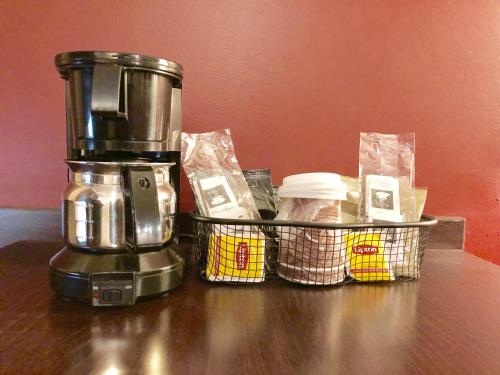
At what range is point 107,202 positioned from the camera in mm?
560

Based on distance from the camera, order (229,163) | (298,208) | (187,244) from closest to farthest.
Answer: (298,208) < (229,163) < (187,244)

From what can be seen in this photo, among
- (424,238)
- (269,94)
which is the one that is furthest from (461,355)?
(269,94)

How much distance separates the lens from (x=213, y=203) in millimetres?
703

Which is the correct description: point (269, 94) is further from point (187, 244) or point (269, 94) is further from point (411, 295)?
point (411, 295)

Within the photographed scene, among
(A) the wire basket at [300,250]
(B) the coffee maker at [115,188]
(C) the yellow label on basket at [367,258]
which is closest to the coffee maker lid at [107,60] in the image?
(B) the coffee maker at [115,188]

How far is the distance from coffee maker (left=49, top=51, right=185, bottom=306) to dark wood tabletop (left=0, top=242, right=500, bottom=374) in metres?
0.04

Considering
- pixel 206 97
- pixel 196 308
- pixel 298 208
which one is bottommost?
pixel 196 308

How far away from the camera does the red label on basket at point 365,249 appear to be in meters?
0.68

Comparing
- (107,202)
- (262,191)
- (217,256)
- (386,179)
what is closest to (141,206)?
(107,202)

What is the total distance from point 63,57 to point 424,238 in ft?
2.33

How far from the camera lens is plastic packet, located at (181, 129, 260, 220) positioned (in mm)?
705

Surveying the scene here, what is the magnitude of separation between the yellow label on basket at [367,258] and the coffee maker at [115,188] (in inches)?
12.6

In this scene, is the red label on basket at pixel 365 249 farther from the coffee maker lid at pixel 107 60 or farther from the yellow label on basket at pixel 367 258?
the coffee maker lid at pixel 107 60

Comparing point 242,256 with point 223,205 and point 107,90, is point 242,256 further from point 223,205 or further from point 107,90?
point 107,90
